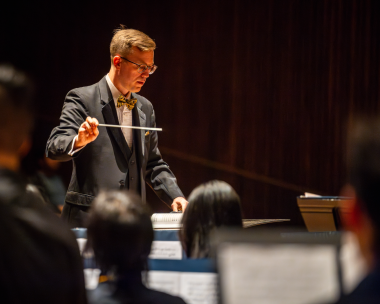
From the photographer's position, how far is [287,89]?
4.91 meters

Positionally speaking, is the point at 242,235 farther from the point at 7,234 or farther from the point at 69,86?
the point at 69,86

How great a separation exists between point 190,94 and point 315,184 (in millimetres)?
1646

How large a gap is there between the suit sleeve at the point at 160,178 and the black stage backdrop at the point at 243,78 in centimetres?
239

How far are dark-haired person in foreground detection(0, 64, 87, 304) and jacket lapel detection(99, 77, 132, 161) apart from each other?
1.39 m

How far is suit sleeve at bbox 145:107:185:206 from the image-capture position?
7.97ft

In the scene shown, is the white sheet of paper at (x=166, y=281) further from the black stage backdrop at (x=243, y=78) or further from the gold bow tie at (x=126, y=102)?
the black stage backdrop at (x=243, y=78)

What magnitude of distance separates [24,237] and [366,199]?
1.94 ft

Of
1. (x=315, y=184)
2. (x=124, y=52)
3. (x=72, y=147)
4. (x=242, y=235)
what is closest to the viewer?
(x=242, y=235)

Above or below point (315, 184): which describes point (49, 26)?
above

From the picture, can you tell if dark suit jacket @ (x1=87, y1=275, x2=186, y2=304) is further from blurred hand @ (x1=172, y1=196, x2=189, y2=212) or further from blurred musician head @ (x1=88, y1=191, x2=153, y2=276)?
blurred hand @ (x1=172, y1=196, x2=189, y2=212)

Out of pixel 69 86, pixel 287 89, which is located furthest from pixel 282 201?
pixel 69 86

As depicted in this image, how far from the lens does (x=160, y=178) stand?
2.50 meters

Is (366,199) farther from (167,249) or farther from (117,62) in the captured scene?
(117,62)

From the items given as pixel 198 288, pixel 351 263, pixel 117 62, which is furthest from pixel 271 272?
pixel 117 62
